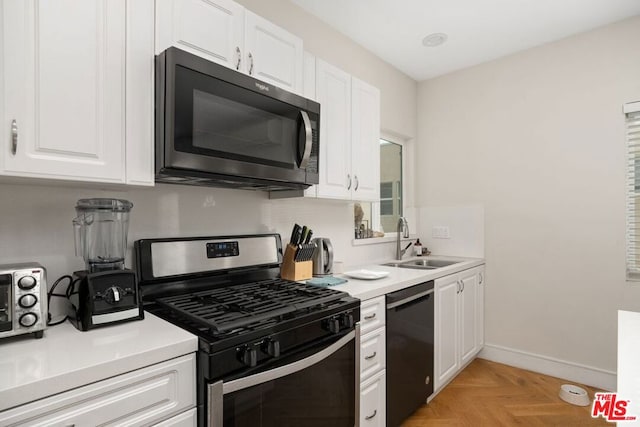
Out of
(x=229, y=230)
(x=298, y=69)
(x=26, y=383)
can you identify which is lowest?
(x=26, y=383)

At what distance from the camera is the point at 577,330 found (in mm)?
2623

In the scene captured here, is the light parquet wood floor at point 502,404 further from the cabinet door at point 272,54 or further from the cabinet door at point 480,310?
the cabinet door at point 272,54

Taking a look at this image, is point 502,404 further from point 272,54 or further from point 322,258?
point 272,54

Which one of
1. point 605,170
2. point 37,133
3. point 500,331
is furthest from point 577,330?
point 37,133

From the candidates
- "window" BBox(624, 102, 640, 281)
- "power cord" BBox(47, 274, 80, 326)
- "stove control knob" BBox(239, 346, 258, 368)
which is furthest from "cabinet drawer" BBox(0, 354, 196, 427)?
"window" BBox(624, 102, 640, 281)

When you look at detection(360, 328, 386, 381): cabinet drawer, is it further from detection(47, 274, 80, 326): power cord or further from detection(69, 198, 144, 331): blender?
detection(47, 274, 80, 326): power cord

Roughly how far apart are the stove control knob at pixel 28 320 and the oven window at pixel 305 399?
60cm

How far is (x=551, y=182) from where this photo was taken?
275 cm

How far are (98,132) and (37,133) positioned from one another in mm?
161

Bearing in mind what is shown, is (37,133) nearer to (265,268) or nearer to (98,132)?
(98,132)

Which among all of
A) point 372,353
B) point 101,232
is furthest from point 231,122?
point 372,353

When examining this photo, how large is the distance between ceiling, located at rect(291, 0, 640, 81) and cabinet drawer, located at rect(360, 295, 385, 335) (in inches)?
74.4

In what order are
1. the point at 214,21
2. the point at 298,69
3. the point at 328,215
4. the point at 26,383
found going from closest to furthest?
the point at 26,383 → the point at 214,21 → the point at 298,69 → the point at 328,215

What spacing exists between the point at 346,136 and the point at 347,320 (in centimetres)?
117
